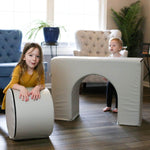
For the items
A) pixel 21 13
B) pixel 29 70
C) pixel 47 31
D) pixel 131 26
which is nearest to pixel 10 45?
pixel 47 31

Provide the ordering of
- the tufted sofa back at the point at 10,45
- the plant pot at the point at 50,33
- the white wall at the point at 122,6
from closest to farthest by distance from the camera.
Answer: the tufted sofa back at the point at 10,45
the plant pot at the point at 50,33
the white wall at the point at 122,6

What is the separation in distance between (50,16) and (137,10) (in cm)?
163

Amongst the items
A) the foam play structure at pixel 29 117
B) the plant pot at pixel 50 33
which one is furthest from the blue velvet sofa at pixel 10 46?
the foam play structure at pixel 29 117

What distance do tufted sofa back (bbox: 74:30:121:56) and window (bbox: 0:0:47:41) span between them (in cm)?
78

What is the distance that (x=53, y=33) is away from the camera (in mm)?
4625

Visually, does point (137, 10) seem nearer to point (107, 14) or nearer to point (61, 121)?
point (107, 14)

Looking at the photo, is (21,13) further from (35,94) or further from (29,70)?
(35,94)

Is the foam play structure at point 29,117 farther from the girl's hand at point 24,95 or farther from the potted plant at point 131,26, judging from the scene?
the potted plant at point 131,26

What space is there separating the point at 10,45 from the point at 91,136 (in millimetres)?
2466

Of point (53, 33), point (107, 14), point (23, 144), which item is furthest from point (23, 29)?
point (23, 144)

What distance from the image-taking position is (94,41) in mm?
4938

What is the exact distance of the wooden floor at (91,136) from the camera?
2.33m

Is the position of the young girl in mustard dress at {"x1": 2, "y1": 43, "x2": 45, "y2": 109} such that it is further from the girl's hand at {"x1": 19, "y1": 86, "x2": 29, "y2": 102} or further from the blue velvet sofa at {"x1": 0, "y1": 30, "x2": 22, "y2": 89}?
the blue velvet sofa at {"x1": 0, "y1": 30, "x2": 22, "y2": 89}

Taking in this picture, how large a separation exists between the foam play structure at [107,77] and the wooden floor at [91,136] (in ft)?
0.44
